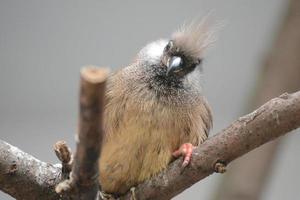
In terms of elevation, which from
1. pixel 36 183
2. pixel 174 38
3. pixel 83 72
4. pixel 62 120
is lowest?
pixel 62 120

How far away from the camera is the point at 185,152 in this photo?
75.6 inches

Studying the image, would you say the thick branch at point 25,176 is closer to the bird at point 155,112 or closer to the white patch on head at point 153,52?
the bird at point 155,112

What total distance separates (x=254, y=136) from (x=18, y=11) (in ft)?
6.75

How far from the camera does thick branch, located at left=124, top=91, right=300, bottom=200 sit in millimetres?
1631

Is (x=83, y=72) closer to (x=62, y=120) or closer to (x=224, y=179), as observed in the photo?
(x=224, y=179)

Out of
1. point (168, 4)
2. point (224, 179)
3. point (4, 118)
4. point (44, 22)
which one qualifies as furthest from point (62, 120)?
point (224, 179)

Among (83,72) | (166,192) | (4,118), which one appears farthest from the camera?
(4,118)

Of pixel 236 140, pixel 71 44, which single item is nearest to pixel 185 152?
pixel 236 140

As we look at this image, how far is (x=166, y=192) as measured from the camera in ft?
6.14

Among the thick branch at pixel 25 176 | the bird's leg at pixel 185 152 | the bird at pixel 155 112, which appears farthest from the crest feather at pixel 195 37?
the thick branch at pixel 25 176

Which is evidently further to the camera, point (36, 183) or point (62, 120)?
point (62, 120)

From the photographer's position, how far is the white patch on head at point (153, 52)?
7.55ft

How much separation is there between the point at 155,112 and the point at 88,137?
2.23 feet

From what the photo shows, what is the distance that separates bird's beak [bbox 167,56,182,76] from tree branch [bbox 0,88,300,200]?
384 mm
